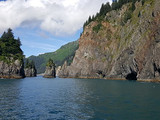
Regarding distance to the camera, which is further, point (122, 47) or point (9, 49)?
point (9, 49)

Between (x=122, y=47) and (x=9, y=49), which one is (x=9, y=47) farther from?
(x=122, y=47)

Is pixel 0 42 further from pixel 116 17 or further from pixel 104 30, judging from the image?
pixel 116 17

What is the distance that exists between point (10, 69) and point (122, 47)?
77.8 metres

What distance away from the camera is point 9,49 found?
403 ft

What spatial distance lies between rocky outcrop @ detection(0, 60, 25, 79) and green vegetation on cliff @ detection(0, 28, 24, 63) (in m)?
3.24

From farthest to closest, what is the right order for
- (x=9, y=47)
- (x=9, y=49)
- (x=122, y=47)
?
(x=9, y=47), (x=9, y=49), (x=122, y=47)

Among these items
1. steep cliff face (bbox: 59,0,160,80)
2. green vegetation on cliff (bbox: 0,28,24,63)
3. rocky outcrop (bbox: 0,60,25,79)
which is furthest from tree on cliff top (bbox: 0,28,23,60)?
steep cliff face (bbox: 59,0,160,80)

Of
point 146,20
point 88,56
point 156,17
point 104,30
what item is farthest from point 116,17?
point 156,17

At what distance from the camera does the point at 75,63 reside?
502ft

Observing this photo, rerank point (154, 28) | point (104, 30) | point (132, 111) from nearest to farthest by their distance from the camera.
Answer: point (132, 111) → point (154, 28) → point (104, 30)

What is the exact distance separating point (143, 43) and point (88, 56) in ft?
194

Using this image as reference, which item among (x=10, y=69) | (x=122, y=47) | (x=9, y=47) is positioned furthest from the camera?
(x=9, y=47)

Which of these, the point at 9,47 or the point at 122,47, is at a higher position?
the point at 9,47

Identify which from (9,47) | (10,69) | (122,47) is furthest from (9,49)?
(122,47)
